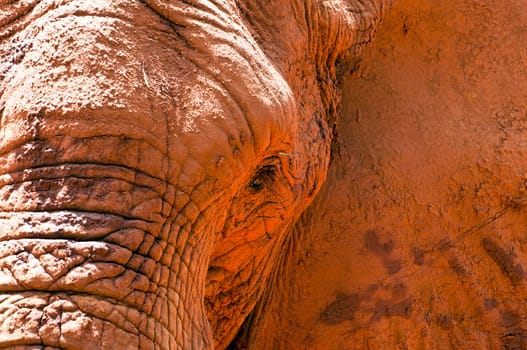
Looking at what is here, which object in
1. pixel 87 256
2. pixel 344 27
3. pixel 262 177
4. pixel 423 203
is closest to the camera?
pixel 87 256

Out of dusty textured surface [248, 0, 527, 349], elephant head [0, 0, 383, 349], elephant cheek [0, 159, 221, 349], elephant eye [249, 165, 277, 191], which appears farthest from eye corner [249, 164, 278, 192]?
dusty textured surface [248, 0, 527, 349]

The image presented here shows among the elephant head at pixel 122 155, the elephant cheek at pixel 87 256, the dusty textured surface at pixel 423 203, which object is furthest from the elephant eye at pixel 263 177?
the dusty textured surface at pixel 423 203

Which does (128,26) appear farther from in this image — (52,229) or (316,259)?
(316,259)

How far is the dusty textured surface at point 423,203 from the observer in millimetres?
1997

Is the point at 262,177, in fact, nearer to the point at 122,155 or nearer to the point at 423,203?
the point at 122,155

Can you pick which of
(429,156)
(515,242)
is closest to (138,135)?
(429,156)

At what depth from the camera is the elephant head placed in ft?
3.84

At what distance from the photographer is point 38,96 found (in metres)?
1.21

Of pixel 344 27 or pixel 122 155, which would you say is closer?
pixel 122 155

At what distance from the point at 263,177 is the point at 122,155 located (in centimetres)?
40

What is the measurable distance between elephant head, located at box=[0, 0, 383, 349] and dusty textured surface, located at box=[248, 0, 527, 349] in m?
0.59

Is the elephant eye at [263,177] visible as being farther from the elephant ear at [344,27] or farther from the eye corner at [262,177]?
the elephant ear at [344,27]

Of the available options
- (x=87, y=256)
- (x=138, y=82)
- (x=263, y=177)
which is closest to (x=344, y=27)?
(x=263, y=177)

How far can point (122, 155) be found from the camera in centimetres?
123
